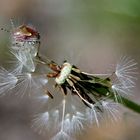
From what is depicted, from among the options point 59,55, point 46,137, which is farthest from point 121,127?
point 59,55

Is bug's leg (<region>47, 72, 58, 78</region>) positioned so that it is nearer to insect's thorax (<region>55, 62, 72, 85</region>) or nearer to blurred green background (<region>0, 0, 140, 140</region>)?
insect's thorax (<region>55, 62, 72, 85</region>)

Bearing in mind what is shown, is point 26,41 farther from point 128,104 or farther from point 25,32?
point 128,104

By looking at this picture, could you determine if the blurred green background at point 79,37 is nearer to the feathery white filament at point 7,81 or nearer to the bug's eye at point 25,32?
the feathery white filament at point 7,81

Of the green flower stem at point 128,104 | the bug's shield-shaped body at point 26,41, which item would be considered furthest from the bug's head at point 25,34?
the green flower stem at point 128,104

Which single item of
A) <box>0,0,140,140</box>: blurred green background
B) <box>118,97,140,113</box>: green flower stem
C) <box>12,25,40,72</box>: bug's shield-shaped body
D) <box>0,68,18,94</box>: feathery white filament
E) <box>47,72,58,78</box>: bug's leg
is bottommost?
<box>0,0,140,140</box>: blurred green background

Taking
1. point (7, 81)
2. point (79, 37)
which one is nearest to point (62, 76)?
point (7, 81)

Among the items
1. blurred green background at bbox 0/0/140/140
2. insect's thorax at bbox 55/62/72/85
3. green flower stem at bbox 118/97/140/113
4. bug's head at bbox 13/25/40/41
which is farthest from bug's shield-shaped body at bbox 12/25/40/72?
blurred green background at bbox 0/0/140/140

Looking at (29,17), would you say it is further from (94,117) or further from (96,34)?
(94,117)
